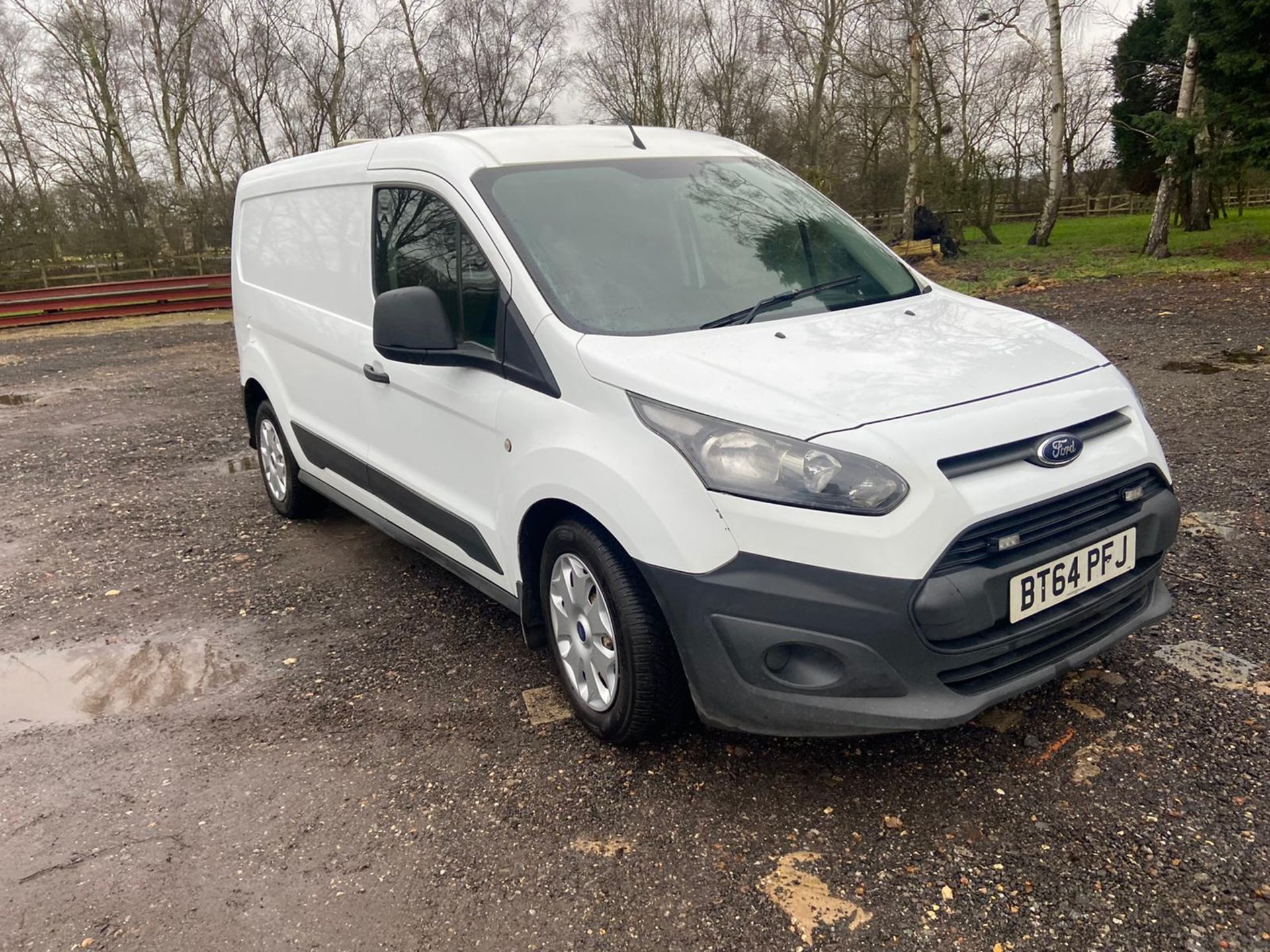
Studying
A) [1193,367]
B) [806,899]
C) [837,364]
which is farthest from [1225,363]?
[806,899]

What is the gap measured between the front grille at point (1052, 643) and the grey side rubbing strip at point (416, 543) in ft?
4.96

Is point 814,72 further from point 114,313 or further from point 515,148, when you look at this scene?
point 515,148

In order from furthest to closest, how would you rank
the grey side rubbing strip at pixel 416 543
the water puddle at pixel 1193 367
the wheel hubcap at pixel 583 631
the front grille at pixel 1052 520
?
1. the water puddle at pixel 1193 367
2. the grey side rubbing strip at pixel 416 543
3. the wheel hubcap at pixel 583 631
4. the front grille at pixel 1052 520

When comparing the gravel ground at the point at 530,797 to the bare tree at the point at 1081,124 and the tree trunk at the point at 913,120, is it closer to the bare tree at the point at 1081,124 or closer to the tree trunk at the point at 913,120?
the tree trunk at the point at 913,120

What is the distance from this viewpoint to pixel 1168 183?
1556cm

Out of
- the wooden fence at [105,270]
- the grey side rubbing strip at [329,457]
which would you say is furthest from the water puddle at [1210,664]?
the wooden fence at [105,270]

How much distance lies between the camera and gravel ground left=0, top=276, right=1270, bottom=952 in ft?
7.54

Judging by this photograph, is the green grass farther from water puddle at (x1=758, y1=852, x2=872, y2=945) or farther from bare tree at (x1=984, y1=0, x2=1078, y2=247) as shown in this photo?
water puddle at (x1=758, y1=852, x2=872, y2=945)

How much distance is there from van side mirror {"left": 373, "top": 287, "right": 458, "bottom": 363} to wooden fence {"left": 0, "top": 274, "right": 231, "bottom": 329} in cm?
2068

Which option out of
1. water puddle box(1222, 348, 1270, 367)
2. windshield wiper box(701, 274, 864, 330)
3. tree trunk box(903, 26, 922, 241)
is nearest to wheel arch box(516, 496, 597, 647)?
windshield wiper box(701, 274, 864, 330)

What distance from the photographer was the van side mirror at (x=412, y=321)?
308cm

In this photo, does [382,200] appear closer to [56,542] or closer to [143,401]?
[56,542]

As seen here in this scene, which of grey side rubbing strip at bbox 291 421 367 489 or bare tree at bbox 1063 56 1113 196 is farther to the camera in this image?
bare tree at bbox 1063 56 1113 196

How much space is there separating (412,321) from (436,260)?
50 centimetres
